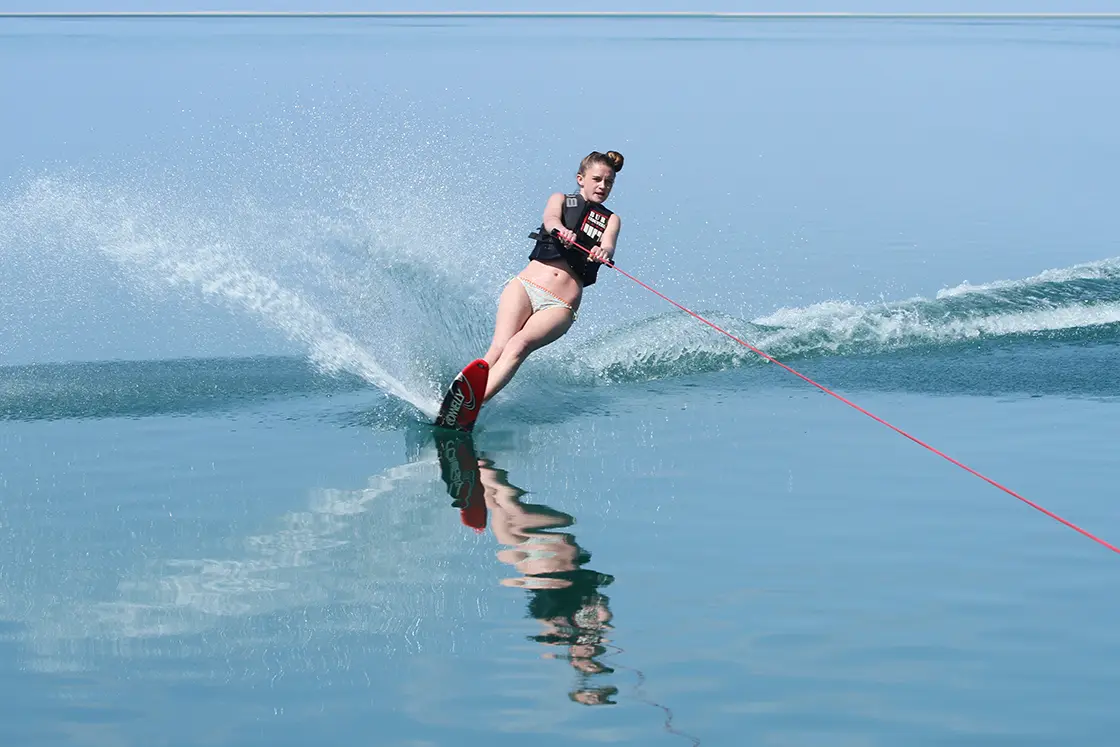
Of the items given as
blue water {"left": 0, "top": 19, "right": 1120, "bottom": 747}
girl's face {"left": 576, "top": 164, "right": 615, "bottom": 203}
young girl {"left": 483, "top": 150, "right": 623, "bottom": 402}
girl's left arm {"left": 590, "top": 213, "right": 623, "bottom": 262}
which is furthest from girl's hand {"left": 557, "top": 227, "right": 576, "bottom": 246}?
blue water {"left": 0, "top": 19, "right": 1120, "bottom": 747}

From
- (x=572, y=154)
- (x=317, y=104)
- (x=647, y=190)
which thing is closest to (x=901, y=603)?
(x=647, y=190)

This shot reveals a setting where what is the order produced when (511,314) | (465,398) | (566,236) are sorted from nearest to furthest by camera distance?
(465,398)
(566,236)
(511,314)

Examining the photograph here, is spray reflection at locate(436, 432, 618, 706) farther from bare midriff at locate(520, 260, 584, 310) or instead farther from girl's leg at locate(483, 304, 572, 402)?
bare midriff at locate(520, 260, 584, 310)

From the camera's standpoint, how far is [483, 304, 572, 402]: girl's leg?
30.9 feet

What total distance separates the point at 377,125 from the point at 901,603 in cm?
2183

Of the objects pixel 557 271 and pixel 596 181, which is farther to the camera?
pixel 557 271

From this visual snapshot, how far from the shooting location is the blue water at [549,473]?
18.3 feet

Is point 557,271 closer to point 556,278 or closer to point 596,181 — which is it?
point 556,278

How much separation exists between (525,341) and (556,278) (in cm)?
50

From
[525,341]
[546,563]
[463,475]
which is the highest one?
[525,341]

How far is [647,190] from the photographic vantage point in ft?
69.8

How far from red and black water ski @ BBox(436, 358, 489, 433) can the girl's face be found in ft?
4.19

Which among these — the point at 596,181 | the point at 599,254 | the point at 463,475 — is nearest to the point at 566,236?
the point at 599,254

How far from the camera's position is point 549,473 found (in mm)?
8508
